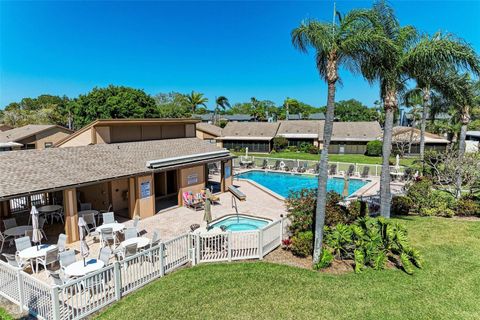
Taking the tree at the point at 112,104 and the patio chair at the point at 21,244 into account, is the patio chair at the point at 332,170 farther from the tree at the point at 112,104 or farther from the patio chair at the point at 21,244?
the tree at the point at 112,104

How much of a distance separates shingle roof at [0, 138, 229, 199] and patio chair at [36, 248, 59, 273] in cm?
266

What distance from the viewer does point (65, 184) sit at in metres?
13.0

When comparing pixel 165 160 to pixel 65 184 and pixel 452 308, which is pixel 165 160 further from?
pixel 452 308

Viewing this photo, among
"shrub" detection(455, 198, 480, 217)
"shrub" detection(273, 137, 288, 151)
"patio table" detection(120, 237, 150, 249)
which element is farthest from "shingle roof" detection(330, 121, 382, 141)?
"patio table" detection(120, 237, 150, 249)

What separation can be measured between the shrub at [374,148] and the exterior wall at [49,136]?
42731 millimetres

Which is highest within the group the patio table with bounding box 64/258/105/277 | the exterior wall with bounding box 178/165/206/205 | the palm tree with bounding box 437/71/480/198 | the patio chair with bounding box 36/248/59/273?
the palm tree with bounding box 437/71/480/198

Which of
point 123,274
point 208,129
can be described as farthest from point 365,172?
point 208,129

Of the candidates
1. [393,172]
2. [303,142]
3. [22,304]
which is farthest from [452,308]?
[303,142]

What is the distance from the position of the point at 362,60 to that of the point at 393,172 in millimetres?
19600

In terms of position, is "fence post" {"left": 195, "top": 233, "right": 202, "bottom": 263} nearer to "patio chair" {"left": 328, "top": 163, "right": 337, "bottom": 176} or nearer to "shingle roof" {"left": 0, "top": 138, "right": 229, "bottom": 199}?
"shingle roof" {"left": 0, "top": 138, "right": 229, "bottom": 199}

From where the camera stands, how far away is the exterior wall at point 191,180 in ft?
63.8

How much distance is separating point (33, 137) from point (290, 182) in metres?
32.7

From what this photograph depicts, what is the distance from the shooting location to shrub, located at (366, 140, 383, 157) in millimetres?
44125

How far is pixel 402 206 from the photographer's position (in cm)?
1731
